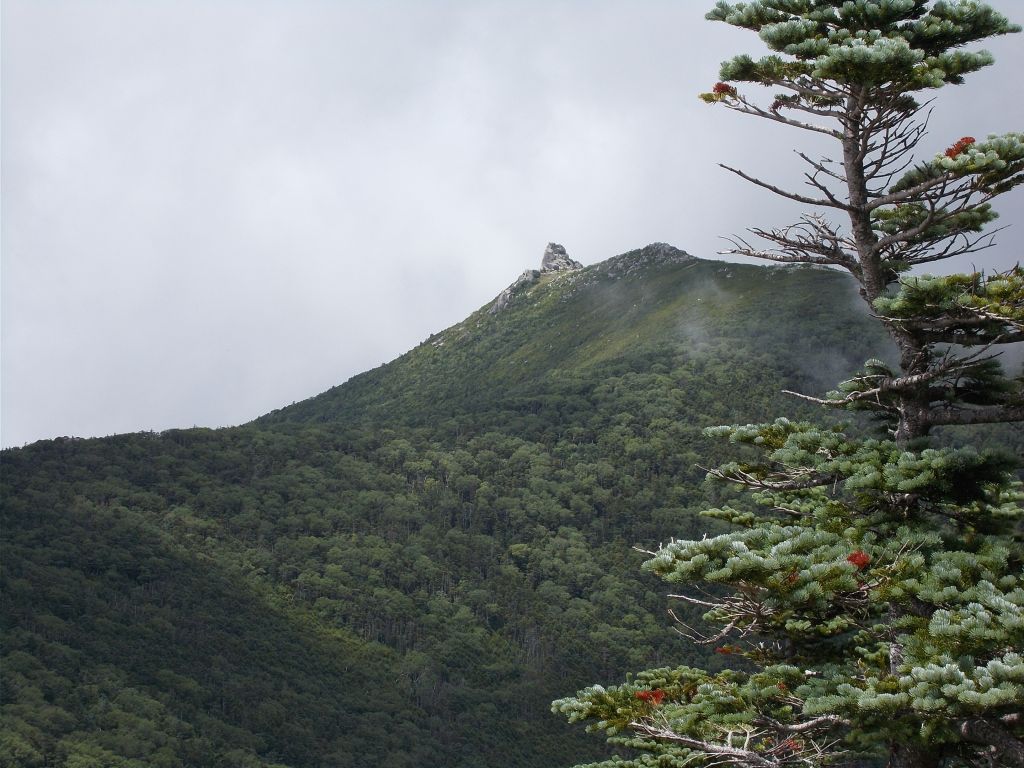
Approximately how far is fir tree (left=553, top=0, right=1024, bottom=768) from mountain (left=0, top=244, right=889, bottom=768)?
255 ft

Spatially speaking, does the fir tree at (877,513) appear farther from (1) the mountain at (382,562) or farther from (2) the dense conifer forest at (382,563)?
(1) the mountain at (382,562)

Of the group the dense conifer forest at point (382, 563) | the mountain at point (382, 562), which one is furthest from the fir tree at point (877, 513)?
the mountain at point (382, 562)

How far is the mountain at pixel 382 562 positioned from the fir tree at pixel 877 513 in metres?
77.7

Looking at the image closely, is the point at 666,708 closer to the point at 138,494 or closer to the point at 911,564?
the point at 911,564

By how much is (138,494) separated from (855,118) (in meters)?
130

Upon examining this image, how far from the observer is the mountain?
92.9 m

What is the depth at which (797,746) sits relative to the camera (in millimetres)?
10734

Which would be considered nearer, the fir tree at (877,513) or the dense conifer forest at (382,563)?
the fir tree at (877,513)

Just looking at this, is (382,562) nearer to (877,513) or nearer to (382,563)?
(382,563)

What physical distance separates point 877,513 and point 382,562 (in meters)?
122

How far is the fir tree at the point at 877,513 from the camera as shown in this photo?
870cm

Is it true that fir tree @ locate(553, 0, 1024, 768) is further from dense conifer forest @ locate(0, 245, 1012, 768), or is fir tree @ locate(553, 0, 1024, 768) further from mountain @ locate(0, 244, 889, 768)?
mountain @ locate(0, 244, 889, 768)

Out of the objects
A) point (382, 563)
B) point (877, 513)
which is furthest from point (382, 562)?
point (877, 513)

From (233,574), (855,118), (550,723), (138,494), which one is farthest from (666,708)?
(138,494)
